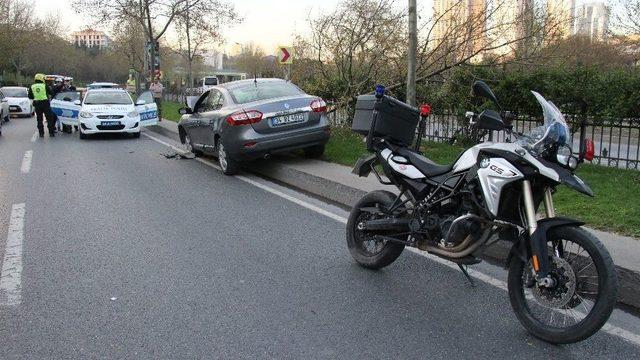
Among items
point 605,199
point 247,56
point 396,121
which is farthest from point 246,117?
point 247,56

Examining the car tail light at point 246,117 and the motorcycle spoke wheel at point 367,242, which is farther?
the car tail light at point 246,117

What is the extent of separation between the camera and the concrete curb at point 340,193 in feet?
14.5

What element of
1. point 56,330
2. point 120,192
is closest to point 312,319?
point 56,330

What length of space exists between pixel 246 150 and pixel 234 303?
551 centimetres

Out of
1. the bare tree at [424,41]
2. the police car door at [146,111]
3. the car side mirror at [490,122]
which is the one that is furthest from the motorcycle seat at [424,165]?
the police car door at [146,111]

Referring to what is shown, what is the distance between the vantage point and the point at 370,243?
5.20 metres

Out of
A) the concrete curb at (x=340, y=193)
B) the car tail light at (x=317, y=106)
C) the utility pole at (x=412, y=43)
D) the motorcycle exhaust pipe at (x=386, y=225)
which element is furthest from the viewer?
the car tail light at (x=317, y=106)

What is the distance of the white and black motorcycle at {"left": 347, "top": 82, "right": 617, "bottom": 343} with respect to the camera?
11.4ft

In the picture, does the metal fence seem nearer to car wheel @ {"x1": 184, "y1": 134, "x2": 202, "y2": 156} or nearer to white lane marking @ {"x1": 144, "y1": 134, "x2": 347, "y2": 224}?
white lane marking @ {"x1": 144, "y1": 134, "x2": 347, "y2": 224}

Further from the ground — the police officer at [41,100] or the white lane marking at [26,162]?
the police officer at [41,100]

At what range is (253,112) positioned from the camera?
9570mm

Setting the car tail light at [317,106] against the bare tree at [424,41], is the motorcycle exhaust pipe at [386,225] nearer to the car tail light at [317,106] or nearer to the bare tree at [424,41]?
the car tail light at [317,106]

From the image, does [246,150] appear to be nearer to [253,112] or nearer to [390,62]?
[253,112]

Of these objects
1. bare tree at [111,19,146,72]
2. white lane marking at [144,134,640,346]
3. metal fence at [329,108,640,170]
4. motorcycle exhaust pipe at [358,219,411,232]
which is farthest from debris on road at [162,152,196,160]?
bare tree at [111,19,146,72]
